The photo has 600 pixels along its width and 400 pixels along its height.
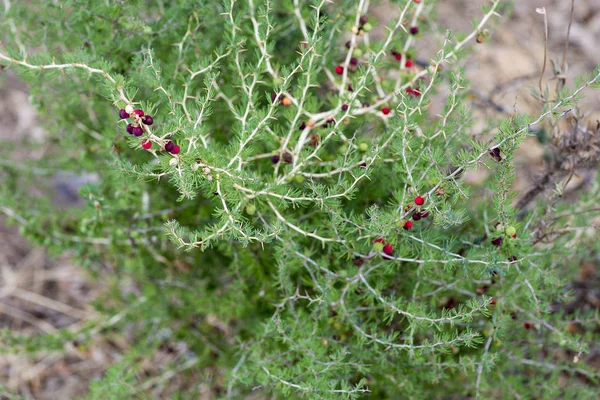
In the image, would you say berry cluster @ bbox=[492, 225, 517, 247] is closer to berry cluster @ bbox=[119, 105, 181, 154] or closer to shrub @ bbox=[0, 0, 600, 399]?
shrub @ bbox=[0, 0, 600, 399]

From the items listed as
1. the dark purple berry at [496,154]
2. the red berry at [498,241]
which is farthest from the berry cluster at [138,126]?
the red berry at [498,241]

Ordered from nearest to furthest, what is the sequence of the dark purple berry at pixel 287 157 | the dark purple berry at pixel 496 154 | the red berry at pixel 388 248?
the dark purple berry at pixel 496 154, the red berry at pixel 388 248, the dark purple berry at pixel 287 157

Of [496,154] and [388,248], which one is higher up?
[496,154]

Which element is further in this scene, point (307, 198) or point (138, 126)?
point (307, 198)

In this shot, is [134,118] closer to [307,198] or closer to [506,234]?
[307,198]

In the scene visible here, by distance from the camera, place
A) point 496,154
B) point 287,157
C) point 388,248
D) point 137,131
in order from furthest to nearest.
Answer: point 287,157 → point 388,248 → point 496,154 → point 137,131

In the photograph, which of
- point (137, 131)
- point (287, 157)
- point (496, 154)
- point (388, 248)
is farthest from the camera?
point (287, 157)

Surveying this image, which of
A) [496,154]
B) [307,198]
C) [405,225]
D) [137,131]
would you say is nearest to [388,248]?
[405,225]

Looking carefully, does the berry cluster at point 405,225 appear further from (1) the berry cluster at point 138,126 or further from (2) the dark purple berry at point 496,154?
(1) the berry cluster at point 138,126

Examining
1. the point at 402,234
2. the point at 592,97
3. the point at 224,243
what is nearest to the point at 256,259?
the point at 224,243
